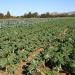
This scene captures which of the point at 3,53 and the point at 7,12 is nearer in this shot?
the point at 3,53

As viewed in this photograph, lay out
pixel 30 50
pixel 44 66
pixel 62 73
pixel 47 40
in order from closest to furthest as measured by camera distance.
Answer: pixel 62 73
pixel 44 66
pixel 30 50
pixel 47 40

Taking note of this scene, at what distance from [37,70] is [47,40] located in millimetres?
9178

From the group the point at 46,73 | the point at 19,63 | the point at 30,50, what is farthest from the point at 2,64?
the point at 30,50

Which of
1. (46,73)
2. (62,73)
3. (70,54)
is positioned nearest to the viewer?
(46,73)

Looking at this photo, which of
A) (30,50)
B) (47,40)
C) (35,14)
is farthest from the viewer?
(35,14)

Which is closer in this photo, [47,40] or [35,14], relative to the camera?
[47,40]

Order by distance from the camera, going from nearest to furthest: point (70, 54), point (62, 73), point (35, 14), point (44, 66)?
point (62, 73), point (44, 66), point (70, 54), point (35, 14)

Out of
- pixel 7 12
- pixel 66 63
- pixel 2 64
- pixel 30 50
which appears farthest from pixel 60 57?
pixel 7 12

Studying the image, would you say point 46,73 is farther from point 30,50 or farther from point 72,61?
point 30,50

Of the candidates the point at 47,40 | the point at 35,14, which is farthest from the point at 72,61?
the point at 35,14

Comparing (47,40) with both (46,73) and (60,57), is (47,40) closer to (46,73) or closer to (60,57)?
(60,57)

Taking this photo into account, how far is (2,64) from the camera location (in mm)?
10070

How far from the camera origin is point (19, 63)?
36.8 ft

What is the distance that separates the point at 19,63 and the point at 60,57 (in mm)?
1963
